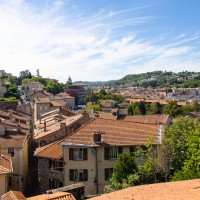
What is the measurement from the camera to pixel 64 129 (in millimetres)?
36906

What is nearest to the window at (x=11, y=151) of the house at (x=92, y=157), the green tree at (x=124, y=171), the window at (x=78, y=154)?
→ the house at (x=92, y=157)

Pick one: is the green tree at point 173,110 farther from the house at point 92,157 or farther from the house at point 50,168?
the house at point 50,168

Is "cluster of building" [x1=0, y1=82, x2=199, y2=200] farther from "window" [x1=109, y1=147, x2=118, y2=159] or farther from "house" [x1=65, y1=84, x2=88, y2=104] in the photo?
"house" [x1=65, y1=84, x2=88, y2=104]

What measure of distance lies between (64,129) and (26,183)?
6710 mm

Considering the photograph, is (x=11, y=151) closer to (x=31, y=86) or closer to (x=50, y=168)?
(x=50, y=168)

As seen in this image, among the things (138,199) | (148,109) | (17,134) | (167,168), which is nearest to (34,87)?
(148,109)

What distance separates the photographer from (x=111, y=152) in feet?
97.1

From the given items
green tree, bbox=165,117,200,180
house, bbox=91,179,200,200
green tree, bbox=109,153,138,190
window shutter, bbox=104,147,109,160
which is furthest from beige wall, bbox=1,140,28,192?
house, bbox=91,179,200,200

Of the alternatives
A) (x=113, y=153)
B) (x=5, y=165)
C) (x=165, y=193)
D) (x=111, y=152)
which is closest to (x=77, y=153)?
(x=111, y=152)

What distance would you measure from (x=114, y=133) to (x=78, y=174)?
491 cm

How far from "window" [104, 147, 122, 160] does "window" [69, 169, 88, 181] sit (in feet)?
7.10

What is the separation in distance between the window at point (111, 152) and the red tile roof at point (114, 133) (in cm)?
42

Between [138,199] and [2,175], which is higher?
[138,199]

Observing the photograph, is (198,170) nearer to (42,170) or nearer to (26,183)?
(42,170)
